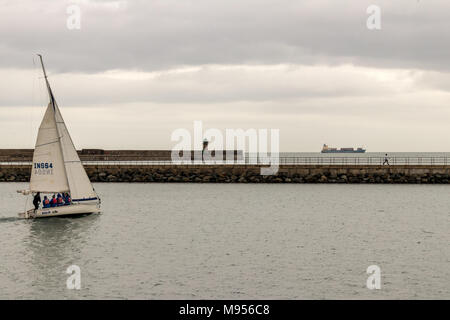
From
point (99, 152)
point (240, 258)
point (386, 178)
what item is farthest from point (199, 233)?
point (99, 152)

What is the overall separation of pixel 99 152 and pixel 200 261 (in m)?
124

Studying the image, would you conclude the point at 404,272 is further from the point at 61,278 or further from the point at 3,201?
the point at 3,201

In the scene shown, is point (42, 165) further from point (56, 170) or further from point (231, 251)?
point (231, 251)

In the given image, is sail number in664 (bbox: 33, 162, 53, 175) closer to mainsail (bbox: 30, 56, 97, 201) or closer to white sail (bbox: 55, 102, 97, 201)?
mainsail (bbox: 30, 56, 97, 201)

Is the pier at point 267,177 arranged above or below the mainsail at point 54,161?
below

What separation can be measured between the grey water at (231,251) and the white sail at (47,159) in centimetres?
278

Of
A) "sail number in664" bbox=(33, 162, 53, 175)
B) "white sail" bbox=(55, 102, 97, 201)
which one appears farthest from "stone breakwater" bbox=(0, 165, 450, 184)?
"sail number in664" bbox=(33, 162, 53, 175)

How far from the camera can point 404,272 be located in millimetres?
26359

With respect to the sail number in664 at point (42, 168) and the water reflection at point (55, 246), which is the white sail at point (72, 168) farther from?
the water reflection at point (55, 246)

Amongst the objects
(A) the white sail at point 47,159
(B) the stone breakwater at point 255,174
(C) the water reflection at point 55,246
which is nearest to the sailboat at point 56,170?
(A) the white sail at point 47,159

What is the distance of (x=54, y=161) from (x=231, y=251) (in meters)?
16.1

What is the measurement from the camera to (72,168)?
42.0m

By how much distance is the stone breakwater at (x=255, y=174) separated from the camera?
77.1m

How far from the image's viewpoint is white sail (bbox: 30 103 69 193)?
40781mm
